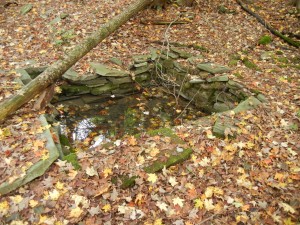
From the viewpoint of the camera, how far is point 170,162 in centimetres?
466

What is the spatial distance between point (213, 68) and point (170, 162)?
13.0ft

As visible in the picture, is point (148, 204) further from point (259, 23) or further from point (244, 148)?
point (259, 23)

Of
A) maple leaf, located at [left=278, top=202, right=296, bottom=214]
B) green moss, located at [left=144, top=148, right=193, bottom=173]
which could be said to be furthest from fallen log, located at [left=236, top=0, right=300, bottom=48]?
maple leaf, located at [left=278, top=202, right=296, bottom=214]

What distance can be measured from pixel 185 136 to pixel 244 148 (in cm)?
114

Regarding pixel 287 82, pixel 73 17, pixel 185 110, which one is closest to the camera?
pixel 287 82

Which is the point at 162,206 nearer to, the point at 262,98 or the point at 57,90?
the point at 262,98

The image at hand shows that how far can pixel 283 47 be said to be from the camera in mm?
8820

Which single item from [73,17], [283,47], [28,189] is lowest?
[283,47]

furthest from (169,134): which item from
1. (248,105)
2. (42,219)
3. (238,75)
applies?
(238,75)

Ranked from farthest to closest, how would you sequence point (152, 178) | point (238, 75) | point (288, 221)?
point (238, 75), point (152, 178), point (288, 221)

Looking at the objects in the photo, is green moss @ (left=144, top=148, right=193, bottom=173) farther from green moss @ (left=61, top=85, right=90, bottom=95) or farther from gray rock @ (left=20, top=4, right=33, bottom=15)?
gray rock @ (left=20, top=4, right=33, bottom=15)

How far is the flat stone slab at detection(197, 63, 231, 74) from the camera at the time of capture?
7.59 m

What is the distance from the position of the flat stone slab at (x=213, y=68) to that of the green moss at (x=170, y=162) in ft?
11.3

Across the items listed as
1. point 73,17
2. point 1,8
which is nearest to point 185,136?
point 73,17
